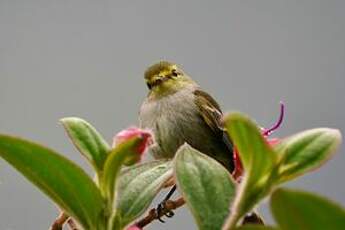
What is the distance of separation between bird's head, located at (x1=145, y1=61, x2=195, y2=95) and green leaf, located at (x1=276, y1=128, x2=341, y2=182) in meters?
1.69

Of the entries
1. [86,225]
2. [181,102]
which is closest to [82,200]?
[86,225]

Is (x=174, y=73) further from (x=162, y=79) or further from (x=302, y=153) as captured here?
(x=302, y=153)

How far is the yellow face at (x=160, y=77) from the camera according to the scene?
2.07 metres

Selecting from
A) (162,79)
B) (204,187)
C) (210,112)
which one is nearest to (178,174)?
(204,187)

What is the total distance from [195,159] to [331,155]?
82 millimetres

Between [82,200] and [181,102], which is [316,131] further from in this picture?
[181,102]

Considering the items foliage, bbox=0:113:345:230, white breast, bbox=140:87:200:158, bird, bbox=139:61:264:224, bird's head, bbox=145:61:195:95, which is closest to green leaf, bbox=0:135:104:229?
foliage, bbox=0:113:345:230

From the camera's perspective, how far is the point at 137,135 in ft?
1.16

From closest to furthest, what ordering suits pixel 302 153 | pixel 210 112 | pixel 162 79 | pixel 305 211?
pixel 305 211 → pixel 302 153 → pixel 210 112 → pixel 162 79

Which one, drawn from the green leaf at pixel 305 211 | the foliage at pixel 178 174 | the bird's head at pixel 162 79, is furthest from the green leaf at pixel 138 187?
the bird's head at pixel 162 79

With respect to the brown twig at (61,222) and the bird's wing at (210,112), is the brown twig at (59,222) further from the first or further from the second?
the bird's wing at (210,112)

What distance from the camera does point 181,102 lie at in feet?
6.49

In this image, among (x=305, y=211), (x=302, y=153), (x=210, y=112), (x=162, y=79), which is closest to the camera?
(x=305, y=211)

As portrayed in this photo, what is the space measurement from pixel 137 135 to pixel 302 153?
94mm
